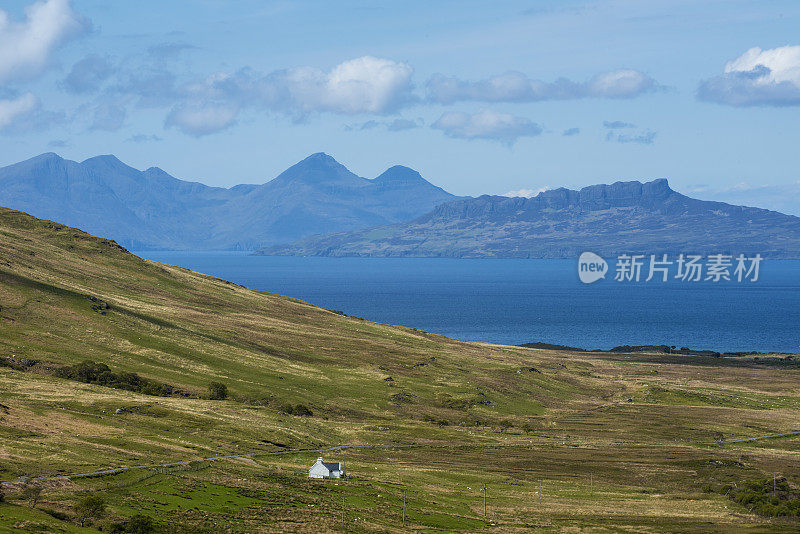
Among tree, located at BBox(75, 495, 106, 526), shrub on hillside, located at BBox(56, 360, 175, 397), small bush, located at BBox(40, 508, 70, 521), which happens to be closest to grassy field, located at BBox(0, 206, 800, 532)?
small bush, located at BBox(40, 508, 70, 521)

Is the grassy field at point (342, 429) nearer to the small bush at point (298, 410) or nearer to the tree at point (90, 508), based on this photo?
the tree at point (90, 508)

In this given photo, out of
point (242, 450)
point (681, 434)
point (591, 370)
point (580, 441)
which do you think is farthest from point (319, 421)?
point (591, 370)

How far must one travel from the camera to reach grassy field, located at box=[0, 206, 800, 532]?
76312 millimetres

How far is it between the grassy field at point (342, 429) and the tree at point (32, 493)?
476 mm

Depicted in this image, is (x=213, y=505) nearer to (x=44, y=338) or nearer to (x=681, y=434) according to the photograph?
(x=44, y=338)

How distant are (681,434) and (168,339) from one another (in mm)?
90312

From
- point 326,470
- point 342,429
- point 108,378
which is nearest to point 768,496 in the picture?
point 326,470

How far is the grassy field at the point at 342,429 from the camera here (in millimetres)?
76312

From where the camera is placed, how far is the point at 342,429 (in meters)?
120

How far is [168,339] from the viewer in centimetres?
15362

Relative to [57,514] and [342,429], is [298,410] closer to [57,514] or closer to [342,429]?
[342,429]

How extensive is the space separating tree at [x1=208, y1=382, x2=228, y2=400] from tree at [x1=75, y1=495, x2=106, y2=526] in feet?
198

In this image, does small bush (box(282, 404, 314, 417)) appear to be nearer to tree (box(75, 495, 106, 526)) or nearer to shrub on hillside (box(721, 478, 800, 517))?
shrub on hillside (box(721, 478, 800, 517))

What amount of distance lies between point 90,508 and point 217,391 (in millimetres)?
62294
